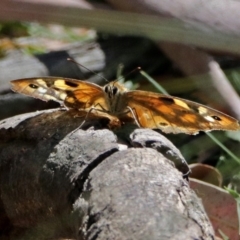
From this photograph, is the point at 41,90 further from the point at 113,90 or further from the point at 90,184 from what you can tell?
the point at 90,184

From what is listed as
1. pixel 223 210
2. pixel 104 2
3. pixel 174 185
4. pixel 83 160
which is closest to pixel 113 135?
pixel 83 160

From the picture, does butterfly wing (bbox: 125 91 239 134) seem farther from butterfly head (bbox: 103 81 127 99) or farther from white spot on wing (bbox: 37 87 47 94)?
white spot on wing (bbox: 37 87 47 94)

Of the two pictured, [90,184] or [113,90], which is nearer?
[90,184]

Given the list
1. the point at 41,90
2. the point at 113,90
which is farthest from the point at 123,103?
the point at 41,90

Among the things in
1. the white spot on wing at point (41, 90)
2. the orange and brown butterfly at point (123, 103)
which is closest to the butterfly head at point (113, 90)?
the orange and brown butterfly at point (123, 103)

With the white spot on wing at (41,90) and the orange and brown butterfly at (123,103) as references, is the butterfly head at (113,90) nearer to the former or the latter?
the orange and brown butterfly at (123,103)

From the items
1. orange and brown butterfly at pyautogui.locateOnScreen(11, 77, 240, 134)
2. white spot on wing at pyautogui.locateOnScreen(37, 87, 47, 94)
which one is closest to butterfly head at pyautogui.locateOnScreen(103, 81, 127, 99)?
orange and brown butterfly at pyautogui.locateOnScreen(11, 77, 240, 134)
